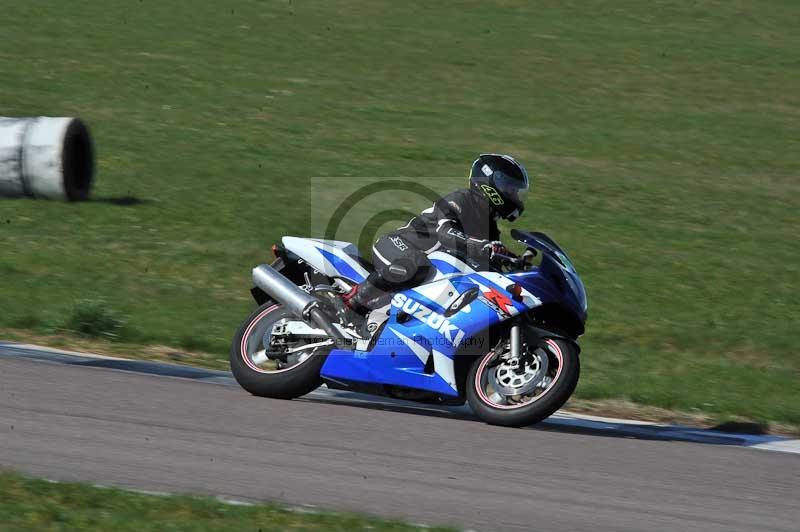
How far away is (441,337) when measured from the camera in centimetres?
793

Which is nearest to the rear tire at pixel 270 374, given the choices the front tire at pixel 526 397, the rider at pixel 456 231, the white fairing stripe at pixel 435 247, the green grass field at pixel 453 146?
the rider at pixel 456 231

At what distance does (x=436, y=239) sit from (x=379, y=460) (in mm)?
2155

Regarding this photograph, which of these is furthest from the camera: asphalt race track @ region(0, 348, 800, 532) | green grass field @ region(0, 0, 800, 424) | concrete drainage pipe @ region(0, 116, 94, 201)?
concrete drainage pipe @ region(0, 116, 94, 201)

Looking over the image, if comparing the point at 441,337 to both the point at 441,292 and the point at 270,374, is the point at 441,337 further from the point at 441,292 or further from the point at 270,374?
the point at 270,374

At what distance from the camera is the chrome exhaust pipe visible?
27.0 ft

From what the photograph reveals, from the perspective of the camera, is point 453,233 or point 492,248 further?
point 453,233

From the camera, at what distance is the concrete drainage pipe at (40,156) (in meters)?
13.7

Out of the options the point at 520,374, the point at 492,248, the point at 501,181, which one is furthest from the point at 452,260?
the point at 520,374

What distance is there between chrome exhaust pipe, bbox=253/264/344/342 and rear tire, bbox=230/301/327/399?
0.17 metres

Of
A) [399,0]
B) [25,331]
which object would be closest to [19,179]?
[25,331]

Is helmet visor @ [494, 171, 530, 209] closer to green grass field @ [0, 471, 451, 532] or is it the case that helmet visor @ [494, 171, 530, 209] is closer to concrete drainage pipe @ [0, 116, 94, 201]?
green grass field @ [0, 471, 451, 532]

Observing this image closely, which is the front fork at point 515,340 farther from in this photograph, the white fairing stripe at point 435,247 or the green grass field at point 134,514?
the green grass field at point 134,514

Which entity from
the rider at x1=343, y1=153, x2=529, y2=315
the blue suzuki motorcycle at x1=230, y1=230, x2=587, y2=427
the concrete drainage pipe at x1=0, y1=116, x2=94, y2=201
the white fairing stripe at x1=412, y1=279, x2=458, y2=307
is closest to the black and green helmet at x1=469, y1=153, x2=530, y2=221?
the rider at x1=343, y1=153, x2=529, y2=315

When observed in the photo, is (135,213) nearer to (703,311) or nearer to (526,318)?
(703,311)
